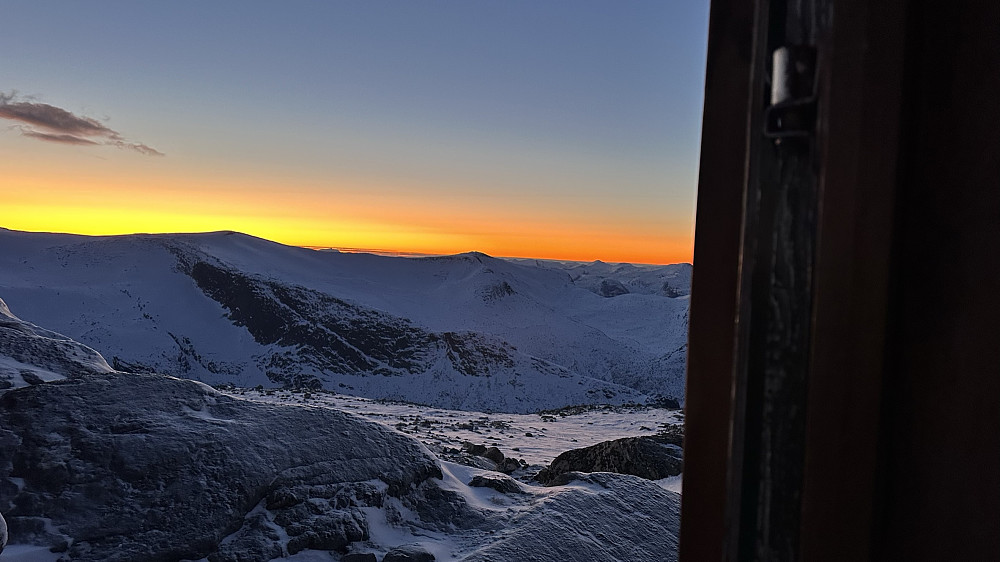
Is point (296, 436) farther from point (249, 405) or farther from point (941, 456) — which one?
point (941, 456)

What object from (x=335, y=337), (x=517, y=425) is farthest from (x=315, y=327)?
(x=517, y=425)

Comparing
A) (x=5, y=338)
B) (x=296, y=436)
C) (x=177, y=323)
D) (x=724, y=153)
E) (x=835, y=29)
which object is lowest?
(x=177, y=323)

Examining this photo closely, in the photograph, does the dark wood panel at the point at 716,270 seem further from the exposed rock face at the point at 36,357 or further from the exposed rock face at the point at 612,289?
the exposed rock face at the point at 612,289

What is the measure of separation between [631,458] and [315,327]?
23095 millimetres

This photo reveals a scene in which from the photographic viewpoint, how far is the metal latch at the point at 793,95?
2.17 ft

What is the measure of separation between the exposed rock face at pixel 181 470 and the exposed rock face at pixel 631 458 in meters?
2.68

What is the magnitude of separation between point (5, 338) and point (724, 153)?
5566 millimetres

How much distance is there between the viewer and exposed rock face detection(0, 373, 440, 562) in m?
2.92

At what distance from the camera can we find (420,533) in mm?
3391

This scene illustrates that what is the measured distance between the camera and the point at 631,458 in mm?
6328

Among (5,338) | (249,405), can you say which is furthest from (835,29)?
(5,338)

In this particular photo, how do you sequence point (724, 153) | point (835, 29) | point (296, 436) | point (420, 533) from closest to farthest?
point (835, 29)
point (724, 153)
point (420, 533)
point (296, 436)

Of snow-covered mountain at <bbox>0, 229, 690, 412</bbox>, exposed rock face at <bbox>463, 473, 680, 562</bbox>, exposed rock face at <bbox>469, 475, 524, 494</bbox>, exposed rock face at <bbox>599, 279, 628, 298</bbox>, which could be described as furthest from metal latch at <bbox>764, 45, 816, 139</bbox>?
exposed rock face at <bbox>599, 279, 628, 298</bbox>

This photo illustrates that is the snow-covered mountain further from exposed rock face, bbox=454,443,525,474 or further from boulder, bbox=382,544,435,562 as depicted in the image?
boulder, bbox=382,544,435,562
